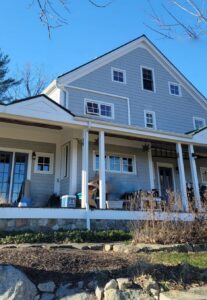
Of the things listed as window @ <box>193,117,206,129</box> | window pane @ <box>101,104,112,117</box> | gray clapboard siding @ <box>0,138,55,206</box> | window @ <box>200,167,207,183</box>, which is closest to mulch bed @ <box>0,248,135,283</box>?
gray clapboard siding @ <box>0,138,55,206</box>

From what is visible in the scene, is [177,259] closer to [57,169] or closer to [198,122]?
[57,169]

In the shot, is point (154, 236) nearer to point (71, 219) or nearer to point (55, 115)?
point (71, 219)

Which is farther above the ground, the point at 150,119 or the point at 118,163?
the point at 150,119

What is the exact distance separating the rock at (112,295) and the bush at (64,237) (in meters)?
4.02

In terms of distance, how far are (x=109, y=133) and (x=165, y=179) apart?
4668 millimetres

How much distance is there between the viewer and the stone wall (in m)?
8.71

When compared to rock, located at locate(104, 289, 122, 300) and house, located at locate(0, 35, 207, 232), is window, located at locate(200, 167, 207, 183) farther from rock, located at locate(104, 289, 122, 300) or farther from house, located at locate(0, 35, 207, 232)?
rock, located at locate(104, 289, 122, 300)

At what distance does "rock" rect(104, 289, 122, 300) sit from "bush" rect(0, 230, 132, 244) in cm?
402

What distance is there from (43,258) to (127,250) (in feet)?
6.82

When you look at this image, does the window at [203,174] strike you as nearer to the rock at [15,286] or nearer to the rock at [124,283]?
the rock at [124,283]

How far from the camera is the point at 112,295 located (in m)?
3.79

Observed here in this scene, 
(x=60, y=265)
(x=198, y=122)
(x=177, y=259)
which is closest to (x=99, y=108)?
(x=198, y=122)

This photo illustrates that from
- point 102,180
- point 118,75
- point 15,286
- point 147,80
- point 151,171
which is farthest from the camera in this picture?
point 147,80

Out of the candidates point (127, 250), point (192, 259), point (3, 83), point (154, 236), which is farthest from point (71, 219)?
point (3, 83)
